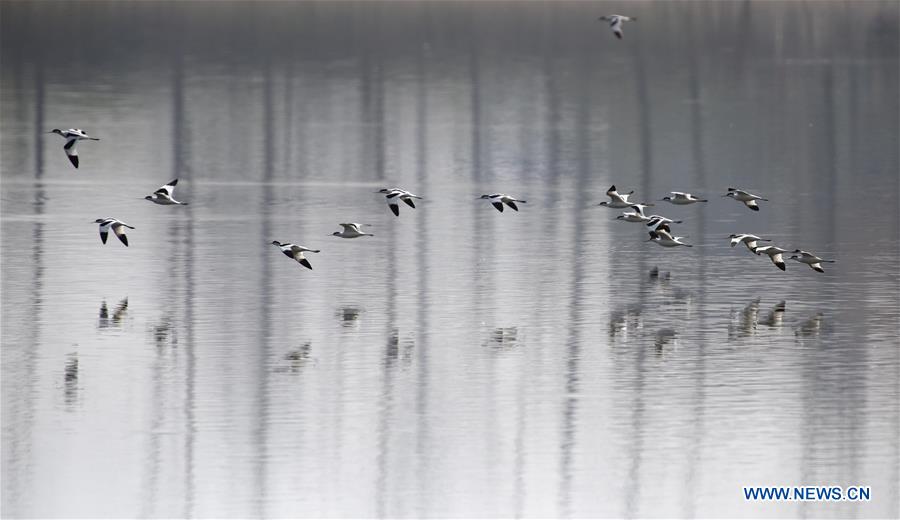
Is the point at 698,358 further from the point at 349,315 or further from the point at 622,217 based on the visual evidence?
the point at 622,217

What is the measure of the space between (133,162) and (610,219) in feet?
50.1

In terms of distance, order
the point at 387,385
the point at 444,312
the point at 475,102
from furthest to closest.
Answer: the point at 475,102 → the point at 444,312 → the point at 387,385

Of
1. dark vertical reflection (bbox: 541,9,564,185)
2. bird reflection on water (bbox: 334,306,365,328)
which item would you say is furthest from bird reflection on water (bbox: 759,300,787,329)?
dark vertical reflection (bbox: 541,9,564,185)

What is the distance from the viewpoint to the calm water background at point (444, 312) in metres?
20.0

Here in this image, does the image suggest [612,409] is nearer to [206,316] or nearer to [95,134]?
[206,316]

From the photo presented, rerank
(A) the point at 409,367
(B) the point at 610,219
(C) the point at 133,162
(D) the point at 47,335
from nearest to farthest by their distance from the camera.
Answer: (A) the point at 409,367 < (D) the point at 47,335 < (B) the point at 610,219 < (C) the point at 133,162

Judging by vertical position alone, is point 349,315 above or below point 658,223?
below

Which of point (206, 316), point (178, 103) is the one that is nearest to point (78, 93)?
point (178, 103)

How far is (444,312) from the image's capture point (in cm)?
2828

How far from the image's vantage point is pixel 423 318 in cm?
2783

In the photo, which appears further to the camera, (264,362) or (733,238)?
(733,238)

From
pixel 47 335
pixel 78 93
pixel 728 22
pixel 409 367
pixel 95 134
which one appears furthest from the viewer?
pixel 728 22

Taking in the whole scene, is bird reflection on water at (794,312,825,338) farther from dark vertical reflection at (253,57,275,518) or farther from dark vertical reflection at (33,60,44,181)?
dark vertical reflection at (33,60,44,181)

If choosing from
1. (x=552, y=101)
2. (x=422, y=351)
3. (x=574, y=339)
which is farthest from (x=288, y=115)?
(x=422, y=351)
